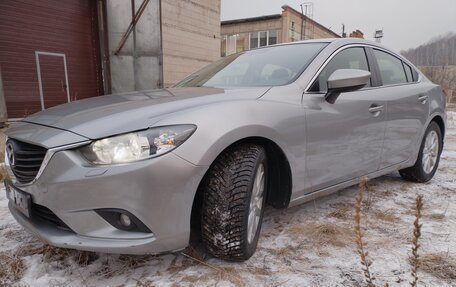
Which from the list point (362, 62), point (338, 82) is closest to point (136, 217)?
point (338, 82)

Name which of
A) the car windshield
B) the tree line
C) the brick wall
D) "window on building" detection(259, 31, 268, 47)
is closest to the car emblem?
the car windshield

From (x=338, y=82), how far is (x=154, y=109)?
3.96 feet

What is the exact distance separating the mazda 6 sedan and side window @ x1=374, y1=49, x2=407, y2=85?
521 mm

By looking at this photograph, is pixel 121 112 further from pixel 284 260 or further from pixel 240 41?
pixel 240 41

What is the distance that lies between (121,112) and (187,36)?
9.11 meters

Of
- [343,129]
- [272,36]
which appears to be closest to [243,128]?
[343,129]

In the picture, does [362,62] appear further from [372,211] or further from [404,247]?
[404,247]

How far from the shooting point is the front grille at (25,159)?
1603mm

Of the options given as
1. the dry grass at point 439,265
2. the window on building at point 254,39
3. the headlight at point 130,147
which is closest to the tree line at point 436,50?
the window on building at point 254,39

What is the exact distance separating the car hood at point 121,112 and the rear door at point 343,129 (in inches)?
17.5

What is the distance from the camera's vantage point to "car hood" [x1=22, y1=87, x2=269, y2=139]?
5.02ft

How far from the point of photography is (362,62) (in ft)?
9.11

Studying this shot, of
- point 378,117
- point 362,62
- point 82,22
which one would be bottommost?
point 378,117

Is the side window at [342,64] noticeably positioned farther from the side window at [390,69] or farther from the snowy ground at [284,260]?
the snowy ground at [284,260]
